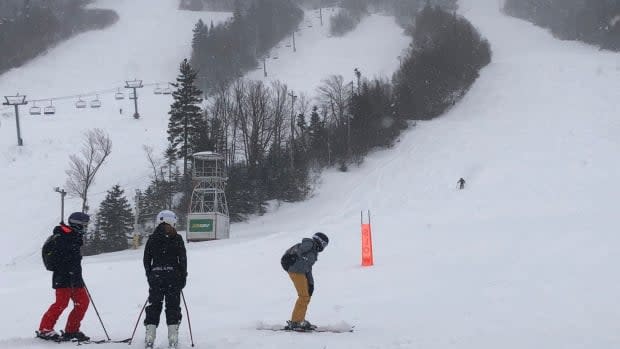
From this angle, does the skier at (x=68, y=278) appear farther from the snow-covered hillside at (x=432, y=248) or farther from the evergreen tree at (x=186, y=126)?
the evergreen tree at (x=186, y=126)

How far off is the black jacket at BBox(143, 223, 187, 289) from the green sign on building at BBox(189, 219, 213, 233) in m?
28.6

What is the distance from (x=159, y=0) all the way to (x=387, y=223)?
10955 centimetres

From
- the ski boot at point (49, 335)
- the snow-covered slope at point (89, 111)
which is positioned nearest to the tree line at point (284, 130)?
the snow-covered slope at point (89, 111)

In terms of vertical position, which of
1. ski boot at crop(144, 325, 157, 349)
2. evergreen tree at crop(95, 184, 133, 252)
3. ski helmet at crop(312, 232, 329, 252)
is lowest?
evergreen tree at crop(95, 184, 133, 252)

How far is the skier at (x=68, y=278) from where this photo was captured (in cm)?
878

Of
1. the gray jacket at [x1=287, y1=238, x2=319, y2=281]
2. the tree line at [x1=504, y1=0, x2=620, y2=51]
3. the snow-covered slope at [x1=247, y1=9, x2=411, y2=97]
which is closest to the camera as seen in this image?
the gray jacket at [x1=287, y1=238, x2=319, y2=281]

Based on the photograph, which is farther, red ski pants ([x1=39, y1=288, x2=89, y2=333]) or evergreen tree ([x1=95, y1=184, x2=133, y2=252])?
evergreen tree ([x1=95, y1=184, x2=133, y2=252])

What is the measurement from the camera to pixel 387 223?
27203mm

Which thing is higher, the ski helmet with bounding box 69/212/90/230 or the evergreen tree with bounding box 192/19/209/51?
the evergreen tree with bounding box 192/19/209/51

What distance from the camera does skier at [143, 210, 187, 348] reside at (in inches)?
317

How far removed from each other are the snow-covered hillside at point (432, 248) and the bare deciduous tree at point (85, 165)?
4.72 ft

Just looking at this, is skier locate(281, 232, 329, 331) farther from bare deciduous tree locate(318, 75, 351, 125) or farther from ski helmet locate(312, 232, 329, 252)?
bare deciduous tree locate(318, 75, 351, 125)

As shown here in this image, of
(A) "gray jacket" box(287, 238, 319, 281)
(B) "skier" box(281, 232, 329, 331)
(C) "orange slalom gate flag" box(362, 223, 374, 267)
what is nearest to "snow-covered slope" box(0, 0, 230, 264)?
(C) "orange slalom gate flag" box(362, 223, 374, 267)

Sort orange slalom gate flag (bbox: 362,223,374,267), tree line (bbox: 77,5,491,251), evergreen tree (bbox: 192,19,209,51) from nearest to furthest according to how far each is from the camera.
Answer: orange slalom gate flag (bbox: 362,223,374,267) < tree line (bbox: 77,5,491,251) < evergreen tree (bbox: 192,19,209,51)
